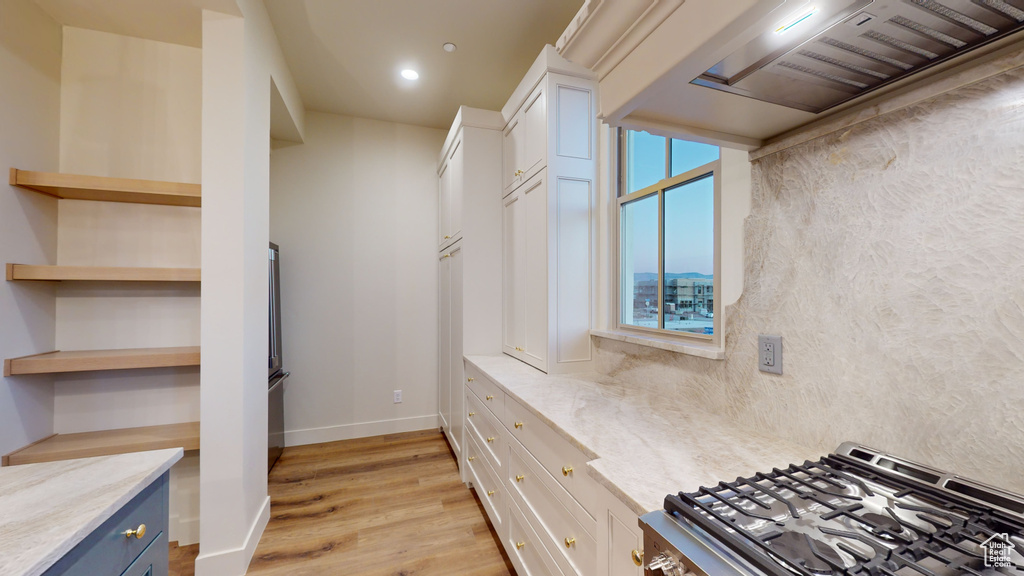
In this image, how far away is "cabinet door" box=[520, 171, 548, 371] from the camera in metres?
2.03

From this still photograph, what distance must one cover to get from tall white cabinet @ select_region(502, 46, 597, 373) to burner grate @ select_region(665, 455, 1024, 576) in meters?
1.25

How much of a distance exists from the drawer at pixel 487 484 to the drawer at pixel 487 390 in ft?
1.03

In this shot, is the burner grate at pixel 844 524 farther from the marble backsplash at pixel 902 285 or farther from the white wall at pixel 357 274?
the white wall at pixel 357 274

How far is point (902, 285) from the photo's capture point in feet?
2.81

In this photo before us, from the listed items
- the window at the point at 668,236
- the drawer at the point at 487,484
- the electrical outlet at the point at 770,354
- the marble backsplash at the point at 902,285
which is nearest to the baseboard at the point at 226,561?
the drawer at the point at 487,484

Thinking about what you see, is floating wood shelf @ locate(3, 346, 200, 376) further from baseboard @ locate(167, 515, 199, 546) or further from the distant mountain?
the distant mountain

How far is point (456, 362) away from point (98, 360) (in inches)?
72.7

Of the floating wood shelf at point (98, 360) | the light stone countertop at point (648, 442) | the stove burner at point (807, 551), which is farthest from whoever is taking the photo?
the floating wood shelf at point (98, 360)

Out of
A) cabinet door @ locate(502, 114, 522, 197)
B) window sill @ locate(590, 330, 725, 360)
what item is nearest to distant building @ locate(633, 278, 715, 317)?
window sill @ locate(590, 330, 725, 360)

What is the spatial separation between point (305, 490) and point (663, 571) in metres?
2.61

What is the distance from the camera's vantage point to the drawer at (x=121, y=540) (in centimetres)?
76

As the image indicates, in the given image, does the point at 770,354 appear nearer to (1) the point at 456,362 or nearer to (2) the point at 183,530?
(1) the point at 456,362

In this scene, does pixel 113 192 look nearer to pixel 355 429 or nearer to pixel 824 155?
pixel 355 429

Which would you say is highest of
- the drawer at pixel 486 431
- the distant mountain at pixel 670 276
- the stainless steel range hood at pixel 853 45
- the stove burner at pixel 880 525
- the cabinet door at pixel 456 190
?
the cabinet door at pixel 456 190
